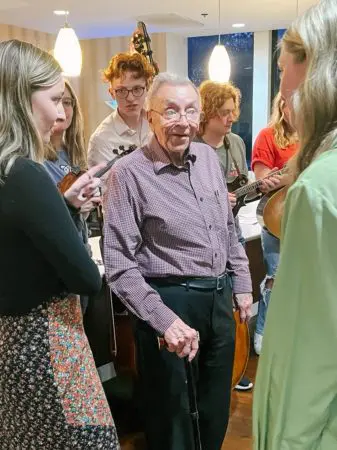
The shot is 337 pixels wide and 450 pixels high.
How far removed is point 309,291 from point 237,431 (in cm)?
189

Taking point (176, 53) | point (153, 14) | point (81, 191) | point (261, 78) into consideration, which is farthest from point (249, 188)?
point (176, 53)

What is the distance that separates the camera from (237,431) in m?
2.39

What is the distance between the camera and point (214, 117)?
2740mm

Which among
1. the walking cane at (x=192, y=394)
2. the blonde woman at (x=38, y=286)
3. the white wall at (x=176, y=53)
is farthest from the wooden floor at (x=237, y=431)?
the white wall at (x=176, y=53)

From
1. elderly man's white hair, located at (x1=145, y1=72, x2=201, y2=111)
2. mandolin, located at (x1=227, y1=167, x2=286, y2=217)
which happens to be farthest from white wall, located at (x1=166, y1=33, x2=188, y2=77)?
elderly man's white hair, located at (x1=145, y1=72, x2=201, y2=111)

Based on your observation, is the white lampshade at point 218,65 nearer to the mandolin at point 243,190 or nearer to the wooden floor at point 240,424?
the mandolin at point 243,190

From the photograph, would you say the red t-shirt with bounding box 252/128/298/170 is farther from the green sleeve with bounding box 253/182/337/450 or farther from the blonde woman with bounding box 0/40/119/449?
the green sleeve with bounding box 253/182/337/450

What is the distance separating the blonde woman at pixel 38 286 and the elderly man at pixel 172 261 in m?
0.38

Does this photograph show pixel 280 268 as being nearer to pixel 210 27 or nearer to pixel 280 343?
pixel 280 343

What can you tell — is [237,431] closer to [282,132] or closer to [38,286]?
[282,132]

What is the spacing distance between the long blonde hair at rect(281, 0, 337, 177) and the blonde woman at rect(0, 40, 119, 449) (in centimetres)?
54

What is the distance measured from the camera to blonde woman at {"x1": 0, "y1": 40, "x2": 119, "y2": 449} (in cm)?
110

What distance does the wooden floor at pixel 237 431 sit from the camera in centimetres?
230

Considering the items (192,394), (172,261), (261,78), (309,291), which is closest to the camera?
(309,291)
